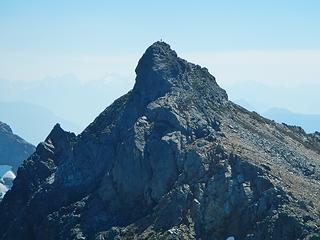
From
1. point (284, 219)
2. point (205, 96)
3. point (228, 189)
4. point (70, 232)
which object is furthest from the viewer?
point (205, 96)

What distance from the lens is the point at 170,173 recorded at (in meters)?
92.6

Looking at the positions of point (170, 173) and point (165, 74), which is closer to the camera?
point (170, 173)

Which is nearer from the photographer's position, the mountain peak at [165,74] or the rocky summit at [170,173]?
the rocky summit at [170,173]

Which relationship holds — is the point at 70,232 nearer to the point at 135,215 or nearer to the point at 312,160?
the point at 135,215

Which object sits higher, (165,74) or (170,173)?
(165,74)

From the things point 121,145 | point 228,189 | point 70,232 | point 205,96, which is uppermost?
point 205,96

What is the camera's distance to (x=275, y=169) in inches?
3381

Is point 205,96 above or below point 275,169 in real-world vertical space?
above

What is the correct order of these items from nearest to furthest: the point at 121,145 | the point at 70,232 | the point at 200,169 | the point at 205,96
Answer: the point at 200,169, the point at 70,232, the point at 121,145, the point at 205,96

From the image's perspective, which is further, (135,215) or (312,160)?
(312,160)

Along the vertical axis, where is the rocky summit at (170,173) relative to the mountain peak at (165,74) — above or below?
below

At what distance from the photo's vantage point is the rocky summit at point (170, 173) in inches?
3115

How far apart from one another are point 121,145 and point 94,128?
1857 cm

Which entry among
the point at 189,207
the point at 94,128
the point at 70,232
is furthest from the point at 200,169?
the point at 94,128
